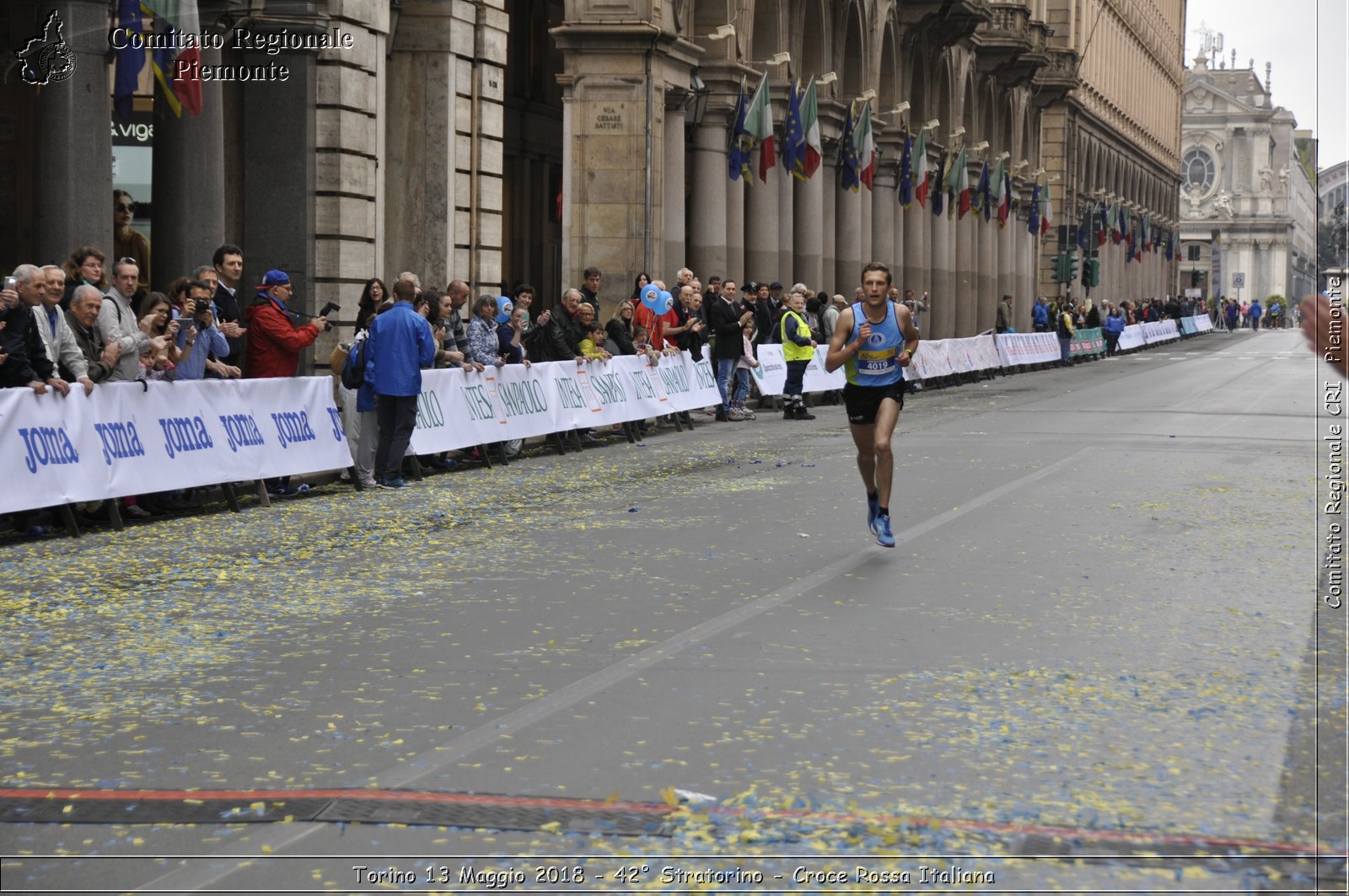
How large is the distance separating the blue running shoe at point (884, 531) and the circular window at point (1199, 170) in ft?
610

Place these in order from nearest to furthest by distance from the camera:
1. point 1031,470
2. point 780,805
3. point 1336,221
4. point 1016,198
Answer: point 780,805, point 1336,221, point 1031,470, point 1016,198

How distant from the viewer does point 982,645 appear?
8.84 meters

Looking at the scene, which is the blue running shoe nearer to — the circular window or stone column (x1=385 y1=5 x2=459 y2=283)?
stone column (x1=385 y1=5 x2=459 y2=283)

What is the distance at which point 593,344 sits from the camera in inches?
880

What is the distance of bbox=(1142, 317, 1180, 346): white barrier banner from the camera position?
76375 mm

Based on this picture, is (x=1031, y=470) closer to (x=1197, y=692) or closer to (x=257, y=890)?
(x=1197, y=692)

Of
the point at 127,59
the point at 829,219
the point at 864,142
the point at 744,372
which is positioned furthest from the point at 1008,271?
the point at 127,59

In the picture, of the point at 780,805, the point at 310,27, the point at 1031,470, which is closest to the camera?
the point at 780,805

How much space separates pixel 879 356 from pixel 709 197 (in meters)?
24.4

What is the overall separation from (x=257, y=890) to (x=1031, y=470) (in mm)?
13477

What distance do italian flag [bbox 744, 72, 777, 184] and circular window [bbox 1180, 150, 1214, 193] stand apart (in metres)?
161

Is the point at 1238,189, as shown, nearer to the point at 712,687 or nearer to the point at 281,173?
the point at 281,173

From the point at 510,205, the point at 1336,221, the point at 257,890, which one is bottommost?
the point at 257,890

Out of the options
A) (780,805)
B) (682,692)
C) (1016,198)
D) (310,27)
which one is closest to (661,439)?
(310,27)
